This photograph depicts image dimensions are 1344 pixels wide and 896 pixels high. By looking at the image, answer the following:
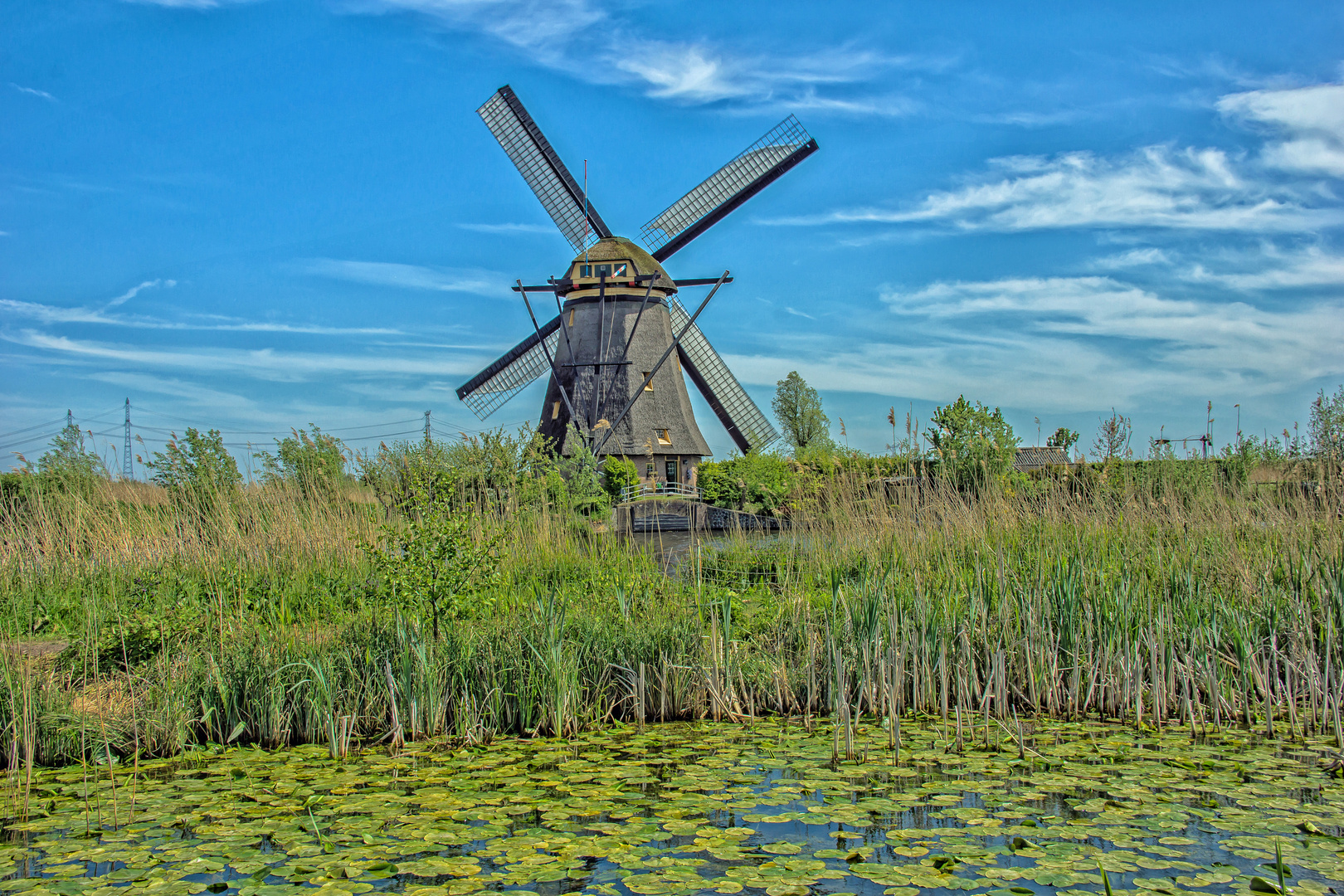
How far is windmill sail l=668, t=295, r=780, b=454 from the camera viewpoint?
2355 centimetres

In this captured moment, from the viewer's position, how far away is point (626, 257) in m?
20.5

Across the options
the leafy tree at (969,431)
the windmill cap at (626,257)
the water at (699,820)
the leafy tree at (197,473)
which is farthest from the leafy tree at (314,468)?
the windmill cap at (626,257)

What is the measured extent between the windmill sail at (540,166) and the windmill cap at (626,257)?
1.25 m

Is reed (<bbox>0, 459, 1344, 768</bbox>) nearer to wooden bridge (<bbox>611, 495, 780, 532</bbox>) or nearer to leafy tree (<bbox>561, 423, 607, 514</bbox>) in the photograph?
wooden bridge (<bbox>611, 495, 780, 532</bbox>)

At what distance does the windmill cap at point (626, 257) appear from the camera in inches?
811

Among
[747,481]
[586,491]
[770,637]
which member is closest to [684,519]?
[586,491]

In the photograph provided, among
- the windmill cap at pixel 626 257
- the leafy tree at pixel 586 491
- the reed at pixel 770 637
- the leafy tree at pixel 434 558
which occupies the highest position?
the windmill cap at pixel 626 257

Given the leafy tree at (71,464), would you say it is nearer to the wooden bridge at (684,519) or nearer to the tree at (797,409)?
the wooden bridge at (684,519)

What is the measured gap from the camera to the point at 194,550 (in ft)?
23.2

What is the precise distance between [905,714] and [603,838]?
2.29 metres

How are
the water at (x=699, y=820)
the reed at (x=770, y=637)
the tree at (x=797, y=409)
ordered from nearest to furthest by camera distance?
the water at (x=699, y=820) < the reed at (x=770, y=637) < the tree at (x=797, y=409)

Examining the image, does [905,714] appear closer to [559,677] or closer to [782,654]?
[782,654]

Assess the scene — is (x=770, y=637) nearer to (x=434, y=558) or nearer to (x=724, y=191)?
(x=434, y=558)

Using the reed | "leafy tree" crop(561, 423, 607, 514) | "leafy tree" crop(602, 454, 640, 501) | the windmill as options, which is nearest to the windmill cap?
the windmill
